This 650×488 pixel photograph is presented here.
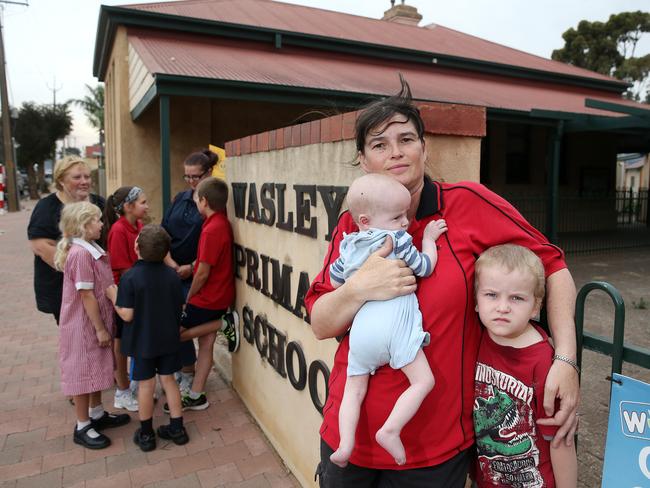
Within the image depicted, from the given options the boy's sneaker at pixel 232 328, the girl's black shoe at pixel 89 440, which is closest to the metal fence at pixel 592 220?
the boy's sneaker at pixel 232 328

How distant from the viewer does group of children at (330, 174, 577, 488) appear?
1.46 metres

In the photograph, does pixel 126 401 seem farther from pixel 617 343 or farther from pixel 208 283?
pixel 617 343

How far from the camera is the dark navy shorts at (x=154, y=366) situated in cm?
345

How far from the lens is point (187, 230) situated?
423cm

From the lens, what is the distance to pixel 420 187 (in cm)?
167

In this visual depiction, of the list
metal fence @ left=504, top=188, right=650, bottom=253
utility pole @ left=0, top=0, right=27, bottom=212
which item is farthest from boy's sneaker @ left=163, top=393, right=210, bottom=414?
utility pole @ left=0, top=0, right=27, bottom=212

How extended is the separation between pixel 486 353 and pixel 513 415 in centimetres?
19

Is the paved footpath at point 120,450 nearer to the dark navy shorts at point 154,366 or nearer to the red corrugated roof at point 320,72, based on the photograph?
the dark navy shorts at point 154,366

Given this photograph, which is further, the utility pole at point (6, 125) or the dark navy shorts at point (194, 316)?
the utility pole at point (6, 125)

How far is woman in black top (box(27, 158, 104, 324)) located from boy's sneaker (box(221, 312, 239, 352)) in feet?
4.32

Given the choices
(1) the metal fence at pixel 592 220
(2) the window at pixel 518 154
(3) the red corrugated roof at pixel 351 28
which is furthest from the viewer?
(2) the window at pixel 518 154

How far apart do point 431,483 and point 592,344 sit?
26.4 inches

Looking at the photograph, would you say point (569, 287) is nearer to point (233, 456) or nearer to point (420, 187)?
point (420, 187)

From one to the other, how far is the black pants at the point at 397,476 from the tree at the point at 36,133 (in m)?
44.1
